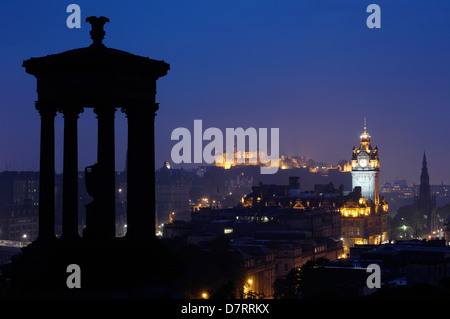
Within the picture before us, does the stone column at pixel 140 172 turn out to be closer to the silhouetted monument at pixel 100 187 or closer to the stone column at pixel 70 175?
the silhouetted monument at pixel 100 187

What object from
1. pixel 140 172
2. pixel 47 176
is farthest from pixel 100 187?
pixel 47 176

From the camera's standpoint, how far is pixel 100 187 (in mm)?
27766

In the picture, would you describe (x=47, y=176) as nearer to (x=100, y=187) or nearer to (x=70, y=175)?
(x=70, y=175)

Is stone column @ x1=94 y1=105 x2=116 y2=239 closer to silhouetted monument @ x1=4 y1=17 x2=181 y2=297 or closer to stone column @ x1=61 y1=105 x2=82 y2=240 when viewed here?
silhouetted monument @ x1=4 y1=17 x2=181 y2=297

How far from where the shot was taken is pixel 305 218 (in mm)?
191125

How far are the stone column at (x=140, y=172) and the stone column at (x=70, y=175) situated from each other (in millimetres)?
1664

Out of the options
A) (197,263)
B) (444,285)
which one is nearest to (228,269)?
(197,263)

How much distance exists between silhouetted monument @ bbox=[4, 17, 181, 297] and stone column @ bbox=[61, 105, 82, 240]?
3 cm

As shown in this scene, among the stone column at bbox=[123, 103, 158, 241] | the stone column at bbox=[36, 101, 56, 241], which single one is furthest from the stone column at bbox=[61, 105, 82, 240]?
the stone column at bbox=[123, 103, 158, 241]

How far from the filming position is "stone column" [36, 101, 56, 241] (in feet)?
93.9

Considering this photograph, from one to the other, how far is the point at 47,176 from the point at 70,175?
777mm
